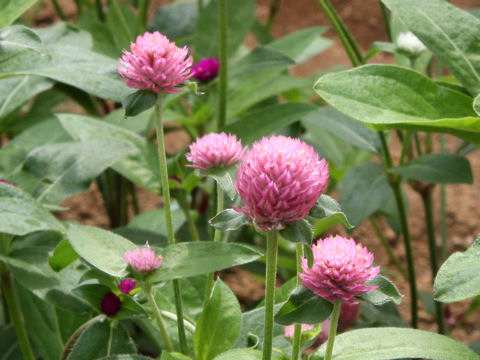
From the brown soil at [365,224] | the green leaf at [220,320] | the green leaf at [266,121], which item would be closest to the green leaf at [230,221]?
the green leaf at [220,320]

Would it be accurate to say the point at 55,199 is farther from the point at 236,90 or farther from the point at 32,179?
the point at 236,90

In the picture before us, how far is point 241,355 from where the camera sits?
679 millimetres

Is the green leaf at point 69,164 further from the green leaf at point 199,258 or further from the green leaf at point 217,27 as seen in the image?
the green leaf at point 217,27

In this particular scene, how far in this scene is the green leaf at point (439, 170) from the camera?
1.08m

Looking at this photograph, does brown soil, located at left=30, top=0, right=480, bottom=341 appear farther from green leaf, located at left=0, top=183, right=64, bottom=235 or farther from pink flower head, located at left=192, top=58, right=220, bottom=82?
green leaf, located at left=0, top=183, right=64, bottom=235

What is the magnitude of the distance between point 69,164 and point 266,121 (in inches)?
10.8

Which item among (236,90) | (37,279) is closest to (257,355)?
(37,279)

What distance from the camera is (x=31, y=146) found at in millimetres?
1228

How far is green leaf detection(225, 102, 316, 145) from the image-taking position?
107cm

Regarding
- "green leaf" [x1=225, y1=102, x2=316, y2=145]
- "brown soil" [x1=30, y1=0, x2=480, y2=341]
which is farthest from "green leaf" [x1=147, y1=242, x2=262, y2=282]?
"brown soil" [x1=30, y1=0, x2=480, y2=341]

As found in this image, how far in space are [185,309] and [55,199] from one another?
228 millimetres

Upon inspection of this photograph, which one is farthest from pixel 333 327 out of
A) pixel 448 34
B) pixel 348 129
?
pixel 348 129

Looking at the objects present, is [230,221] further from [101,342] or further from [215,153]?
[101,342]

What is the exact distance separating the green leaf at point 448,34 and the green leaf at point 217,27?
1.83 feet
